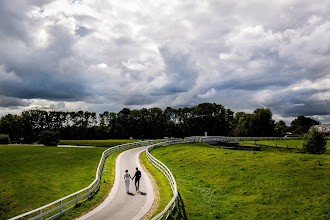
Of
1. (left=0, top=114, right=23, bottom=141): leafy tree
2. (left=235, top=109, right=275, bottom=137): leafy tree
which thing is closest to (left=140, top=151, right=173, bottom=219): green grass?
(left=235, top=109, right=275, bottom=137): leafy tree

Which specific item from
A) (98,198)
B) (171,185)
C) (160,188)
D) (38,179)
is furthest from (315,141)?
(38,179)

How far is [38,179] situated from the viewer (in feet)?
85.3

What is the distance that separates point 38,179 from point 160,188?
14130mm

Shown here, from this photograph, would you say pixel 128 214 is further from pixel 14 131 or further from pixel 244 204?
pixel 14 131

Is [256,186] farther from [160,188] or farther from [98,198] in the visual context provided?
[98,198]

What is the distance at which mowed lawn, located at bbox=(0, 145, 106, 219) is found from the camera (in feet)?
61.7

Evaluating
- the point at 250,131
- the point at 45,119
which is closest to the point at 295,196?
the point at 250,131

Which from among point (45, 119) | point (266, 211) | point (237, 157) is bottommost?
point (266, 211)

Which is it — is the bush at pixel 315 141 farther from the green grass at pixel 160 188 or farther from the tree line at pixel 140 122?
the tree line at pixel 140 122

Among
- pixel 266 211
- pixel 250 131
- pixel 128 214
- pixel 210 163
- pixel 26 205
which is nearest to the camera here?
pixel 128 214

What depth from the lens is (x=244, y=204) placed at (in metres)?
18.3

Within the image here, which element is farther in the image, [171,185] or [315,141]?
[315,141]

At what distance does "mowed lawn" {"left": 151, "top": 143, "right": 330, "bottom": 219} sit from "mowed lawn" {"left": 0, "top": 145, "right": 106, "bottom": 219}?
1091cm

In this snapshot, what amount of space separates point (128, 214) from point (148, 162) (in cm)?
1826
